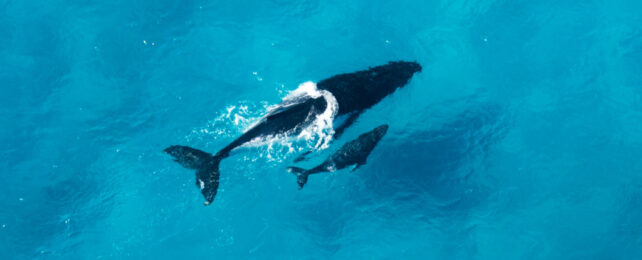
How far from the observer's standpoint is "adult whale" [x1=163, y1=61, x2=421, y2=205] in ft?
36.8

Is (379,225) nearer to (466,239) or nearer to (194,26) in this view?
(466,239)

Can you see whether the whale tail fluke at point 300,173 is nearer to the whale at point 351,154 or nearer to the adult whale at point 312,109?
the whale at point 351,154

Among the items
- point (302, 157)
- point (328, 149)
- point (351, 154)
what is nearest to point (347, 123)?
point (328, 149)

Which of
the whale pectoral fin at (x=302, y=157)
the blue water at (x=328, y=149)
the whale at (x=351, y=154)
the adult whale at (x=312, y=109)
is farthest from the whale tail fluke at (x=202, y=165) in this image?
the whale pectoral fin at (x=302, y=157)

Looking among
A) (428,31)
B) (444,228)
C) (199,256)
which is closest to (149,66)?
(199,256)

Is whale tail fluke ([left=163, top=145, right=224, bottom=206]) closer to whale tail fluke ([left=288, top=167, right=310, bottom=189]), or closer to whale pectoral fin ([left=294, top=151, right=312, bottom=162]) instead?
whale tail fluke ([left=288, top=167, right=310, bottom=189])

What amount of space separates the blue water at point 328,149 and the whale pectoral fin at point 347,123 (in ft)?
0.90

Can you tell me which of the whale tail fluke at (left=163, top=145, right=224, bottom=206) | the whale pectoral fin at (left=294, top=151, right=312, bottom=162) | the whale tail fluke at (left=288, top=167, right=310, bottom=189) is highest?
the whale pectoral fin at (left=294, top=151, right=312, bottom=162)

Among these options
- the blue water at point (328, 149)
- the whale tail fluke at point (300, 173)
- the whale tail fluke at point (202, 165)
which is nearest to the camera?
the whale tail fluke at point (202, 165)

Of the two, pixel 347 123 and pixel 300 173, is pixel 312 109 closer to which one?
pixel 347 123

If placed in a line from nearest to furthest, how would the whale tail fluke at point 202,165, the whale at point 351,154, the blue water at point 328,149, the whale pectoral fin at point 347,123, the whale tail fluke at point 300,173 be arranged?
the whale tail fluke at point 202,165 < the whale tail fluke at point 300,173 < the whale at point 351,154 < the whale pectoral fin at point 347,123 < the blue water at point 328,149

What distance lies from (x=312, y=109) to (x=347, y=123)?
61.5 inches

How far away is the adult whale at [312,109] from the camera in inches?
442

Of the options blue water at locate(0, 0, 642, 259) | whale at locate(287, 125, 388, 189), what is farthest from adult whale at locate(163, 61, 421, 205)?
whale at locate(287, 125, 388, 189)
